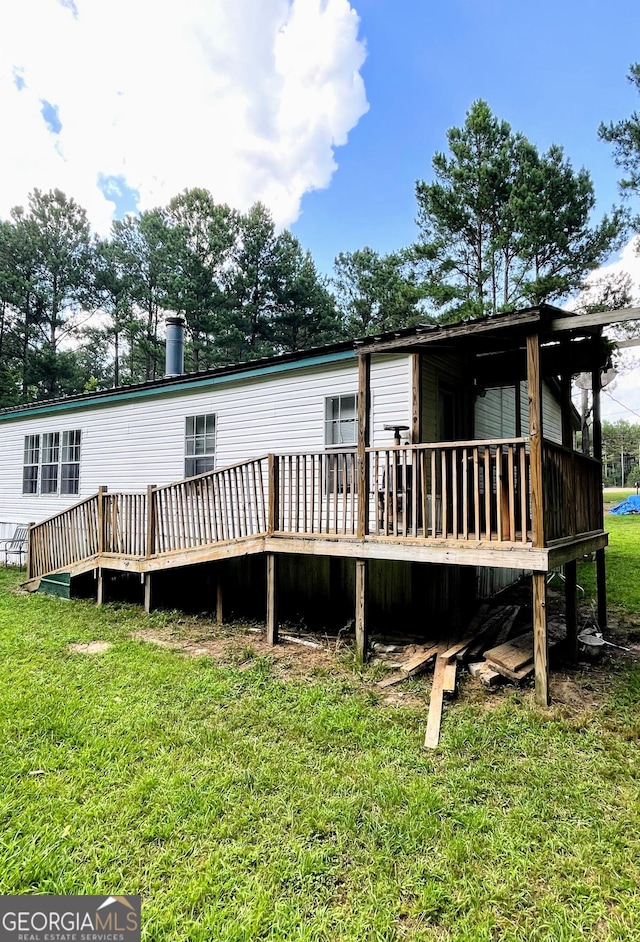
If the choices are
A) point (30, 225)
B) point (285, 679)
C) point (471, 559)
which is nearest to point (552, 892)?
point (471, 559)

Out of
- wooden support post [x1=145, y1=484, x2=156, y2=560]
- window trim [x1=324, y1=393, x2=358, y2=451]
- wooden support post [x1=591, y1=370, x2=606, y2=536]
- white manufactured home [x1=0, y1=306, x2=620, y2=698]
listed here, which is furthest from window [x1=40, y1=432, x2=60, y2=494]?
wooden support post [x1=591, y1=370, x2=606, y2=536]

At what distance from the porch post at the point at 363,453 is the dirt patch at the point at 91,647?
3668 millimetres

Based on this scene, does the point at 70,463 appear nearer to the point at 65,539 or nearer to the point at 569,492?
the point at 65,539

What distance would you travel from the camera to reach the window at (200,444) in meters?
9.36

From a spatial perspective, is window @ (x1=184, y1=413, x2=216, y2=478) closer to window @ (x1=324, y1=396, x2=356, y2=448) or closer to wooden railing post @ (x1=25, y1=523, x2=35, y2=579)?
window @ (x1=324, y1=396, x2=356, y2=448)

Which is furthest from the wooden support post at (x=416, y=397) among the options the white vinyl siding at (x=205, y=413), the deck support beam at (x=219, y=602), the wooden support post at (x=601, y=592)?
the deck support beam at (x=219, y=602)

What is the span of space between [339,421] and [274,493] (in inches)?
71.4

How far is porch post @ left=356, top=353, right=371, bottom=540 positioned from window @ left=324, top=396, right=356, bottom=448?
1732mm

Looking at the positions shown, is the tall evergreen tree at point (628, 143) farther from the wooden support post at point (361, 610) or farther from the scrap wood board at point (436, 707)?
the scrap wood board at point (436, 707)

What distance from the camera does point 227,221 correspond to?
28625 millimetres

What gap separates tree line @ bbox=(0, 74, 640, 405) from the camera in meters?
17.8

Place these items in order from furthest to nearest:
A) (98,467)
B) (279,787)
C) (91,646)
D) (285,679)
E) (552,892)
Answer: (98,467), (91,646), (285,679), (279,787), (552,892)

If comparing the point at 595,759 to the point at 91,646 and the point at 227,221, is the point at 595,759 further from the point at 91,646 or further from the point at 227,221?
the point at 227,221

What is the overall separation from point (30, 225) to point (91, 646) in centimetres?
2927
